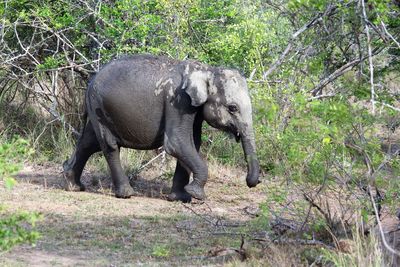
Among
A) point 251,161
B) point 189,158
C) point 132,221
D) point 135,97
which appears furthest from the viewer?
point 135,97

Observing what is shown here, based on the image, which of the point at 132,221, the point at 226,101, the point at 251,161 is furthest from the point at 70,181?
the point at 251,161

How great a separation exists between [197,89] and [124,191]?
169 centimetres

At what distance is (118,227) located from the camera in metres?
9.34

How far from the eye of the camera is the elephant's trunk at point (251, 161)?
10.4m

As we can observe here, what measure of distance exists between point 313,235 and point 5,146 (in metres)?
3.02

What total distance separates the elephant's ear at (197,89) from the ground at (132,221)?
4.23ft

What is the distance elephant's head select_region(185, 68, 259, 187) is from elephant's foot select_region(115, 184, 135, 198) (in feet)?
4.64

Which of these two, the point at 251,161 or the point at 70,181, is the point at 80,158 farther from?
the point at 251,161

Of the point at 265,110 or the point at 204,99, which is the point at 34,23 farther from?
the point at 265,110

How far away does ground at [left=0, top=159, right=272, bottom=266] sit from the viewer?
791 cm

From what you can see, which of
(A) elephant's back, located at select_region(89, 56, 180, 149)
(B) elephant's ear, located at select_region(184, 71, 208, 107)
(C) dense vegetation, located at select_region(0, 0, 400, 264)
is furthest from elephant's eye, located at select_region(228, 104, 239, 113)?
(A) elephant's back, located at select_region(89, 56, 180, 149)

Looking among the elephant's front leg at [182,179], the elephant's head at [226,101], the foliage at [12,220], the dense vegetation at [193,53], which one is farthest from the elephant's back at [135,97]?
the foliage at [12,220]

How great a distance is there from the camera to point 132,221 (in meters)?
9.66

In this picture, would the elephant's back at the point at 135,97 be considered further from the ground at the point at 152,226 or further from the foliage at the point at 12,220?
the foliage at the point at 12,220
